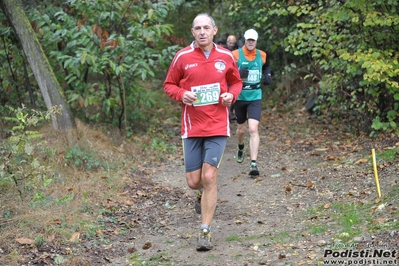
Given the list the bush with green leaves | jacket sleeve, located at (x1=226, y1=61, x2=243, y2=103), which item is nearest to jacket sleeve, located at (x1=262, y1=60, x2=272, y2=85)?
the bush with green leaves

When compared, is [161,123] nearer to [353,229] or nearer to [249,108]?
[249,108]

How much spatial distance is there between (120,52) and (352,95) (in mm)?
4354

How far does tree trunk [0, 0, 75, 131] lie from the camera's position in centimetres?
962

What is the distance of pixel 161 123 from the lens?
43.1 ft

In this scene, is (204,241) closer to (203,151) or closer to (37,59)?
(203,151)

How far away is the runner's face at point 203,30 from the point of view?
603cm

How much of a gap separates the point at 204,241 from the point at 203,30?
7.24ft

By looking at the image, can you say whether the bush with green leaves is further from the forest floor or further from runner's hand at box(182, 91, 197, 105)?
runner's hand at box(182, 91, 197, 105)

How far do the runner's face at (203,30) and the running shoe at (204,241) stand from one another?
1.96 meters

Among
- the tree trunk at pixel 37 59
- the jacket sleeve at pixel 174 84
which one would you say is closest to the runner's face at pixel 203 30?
the jacket sleeve at pixel 174 84

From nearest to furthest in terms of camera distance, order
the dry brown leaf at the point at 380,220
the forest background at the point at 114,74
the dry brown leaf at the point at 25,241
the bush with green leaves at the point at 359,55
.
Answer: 1. the dry brown leaf at the point at 380,220
2. the dry brown leaf at the point at 25,241
3. the forest background at the point at 114,74
4. the bush with green leaves at the point at 359,55

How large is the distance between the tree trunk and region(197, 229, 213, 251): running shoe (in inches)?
177

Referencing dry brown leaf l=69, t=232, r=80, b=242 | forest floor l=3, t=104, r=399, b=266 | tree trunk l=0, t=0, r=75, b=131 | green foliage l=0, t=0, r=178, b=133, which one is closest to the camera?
forest floor l=3, t=104, r=399, b=266

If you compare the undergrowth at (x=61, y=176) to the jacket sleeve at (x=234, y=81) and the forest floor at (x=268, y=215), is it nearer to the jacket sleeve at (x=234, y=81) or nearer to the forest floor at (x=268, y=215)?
the forest floor at (x=268, y=215)
